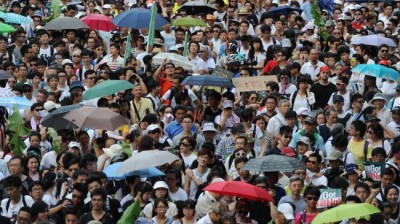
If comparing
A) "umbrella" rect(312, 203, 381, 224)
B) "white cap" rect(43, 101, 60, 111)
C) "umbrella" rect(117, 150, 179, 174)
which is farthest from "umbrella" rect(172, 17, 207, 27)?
"umbrella" rect(312, 203, 381, 224)

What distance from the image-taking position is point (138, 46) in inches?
1130

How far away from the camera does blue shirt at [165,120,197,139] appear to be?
23.5 meters

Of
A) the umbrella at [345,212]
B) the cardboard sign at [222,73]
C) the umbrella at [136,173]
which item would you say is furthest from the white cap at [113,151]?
the umbrella at [345,212]

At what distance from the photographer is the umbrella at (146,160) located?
20.7 m

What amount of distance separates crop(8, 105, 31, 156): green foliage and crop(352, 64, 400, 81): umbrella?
4870mm

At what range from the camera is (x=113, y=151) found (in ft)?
72.3

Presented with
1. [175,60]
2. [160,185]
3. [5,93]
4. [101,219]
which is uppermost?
[160,185]

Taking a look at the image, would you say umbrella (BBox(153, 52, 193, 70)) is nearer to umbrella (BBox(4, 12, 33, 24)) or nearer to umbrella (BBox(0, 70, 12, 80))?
umbrella (BBox(0, 70, 12, 80))

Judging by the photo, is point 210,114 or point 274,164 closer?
point 274,164

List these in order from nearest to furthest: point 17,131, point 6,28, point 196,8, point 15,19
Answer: point 17,131
point 6,28
point 15,19
point 196,8

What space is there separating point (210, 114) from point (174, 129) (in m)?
0.96

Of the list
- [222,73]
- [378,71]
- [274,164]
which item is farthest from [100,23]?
[274,164]

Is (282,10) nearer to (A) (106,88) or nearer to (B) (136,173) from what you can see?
(A) (106,88)

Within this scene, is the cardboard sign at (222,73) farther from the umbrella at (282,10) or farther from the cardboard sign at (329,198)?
the cardboard sign at (329,198)
